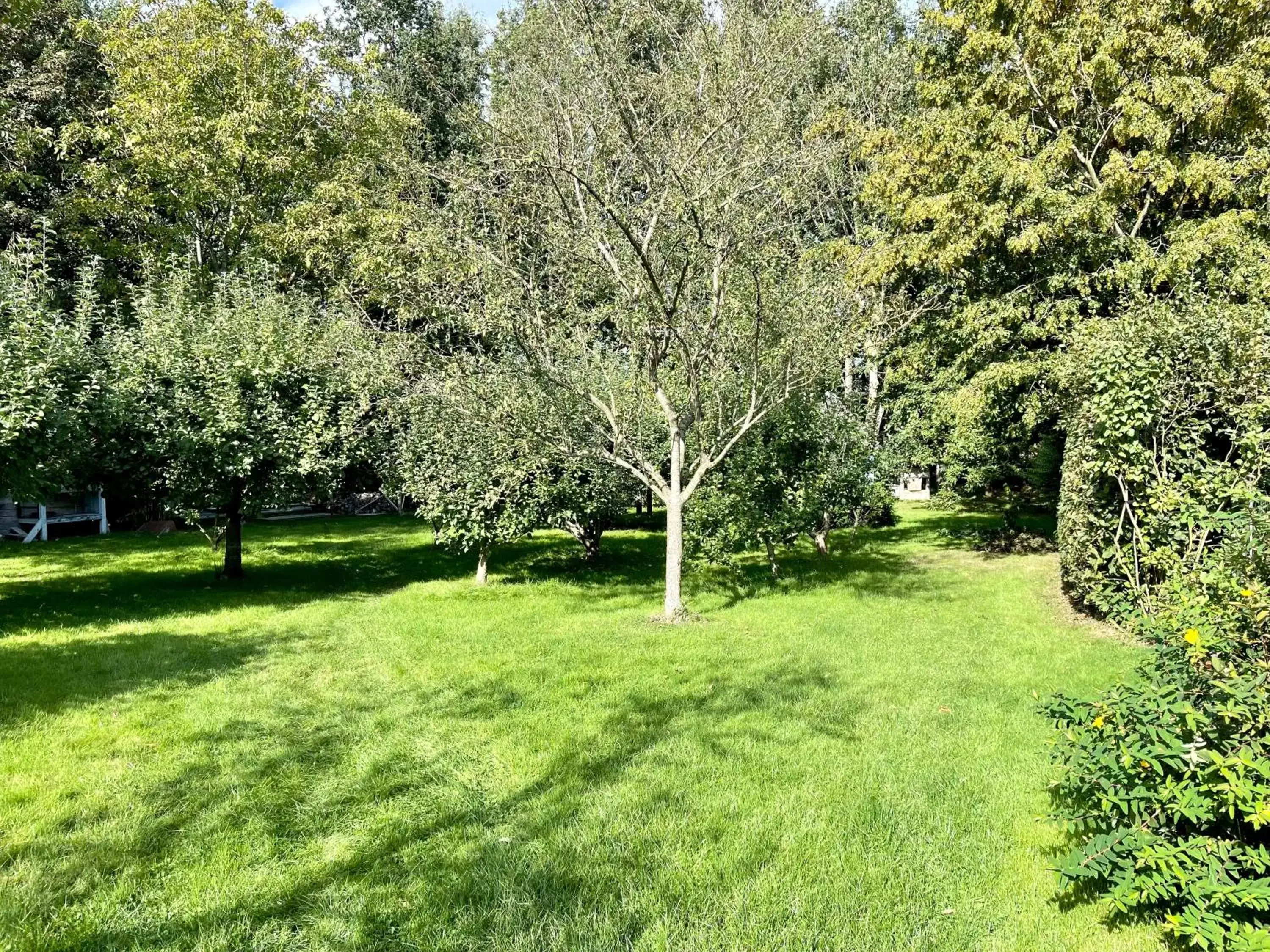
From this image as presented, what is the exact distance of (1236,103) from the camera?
9.99m

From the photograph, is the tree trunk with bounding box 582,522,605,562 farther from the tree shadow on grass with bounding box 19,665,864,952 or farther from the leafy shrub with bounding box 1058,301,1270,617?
the tree shadow on grass with bounding box 19,665,864,952

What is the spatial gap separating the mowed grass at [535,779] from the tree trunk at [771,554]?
181 cm

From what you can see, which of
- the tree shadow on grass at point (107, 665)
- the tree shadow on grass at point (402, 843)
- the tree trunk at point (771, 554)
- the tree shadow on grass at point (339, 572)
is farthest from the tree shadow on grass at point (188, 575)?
the tree shadow on grass at point (402, 843)

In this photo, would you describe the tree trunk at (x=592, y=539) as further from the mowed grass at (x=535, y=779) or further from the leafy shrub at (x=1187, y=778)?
the leafy shrub at (x=1187, y=778)

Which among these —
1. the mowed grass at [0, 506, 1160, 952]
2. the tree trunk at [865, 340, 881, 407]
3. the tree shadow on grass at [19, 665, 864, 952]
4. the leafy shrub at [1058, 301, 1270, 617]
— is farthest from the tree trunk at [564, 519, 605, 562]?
the leafy shrub at [1058, 301, 1270, 617]

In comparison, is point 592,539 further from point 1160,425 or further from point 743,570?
point 1160,425

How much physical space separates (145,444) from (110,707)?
4932 millimetres

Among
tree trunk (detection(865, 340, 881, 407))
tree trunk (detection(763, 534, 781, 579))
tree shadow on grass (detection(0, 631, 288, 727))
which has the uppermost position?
tree trunk (detection(865, 340, 881, 407))

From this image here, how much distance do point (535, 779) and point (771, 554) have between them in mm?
7082

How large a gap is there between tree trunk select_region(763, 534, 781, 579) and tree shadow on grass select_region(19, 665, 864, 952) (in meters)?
5.48

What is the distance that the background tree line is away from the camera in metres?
6.95

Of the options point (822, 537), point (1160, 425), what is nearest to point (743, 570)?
point (822, 537)

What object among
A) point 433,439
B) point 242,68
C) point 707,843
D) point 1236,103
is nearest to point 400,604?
point 433,439

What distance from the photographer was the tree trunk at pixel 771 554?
10.4 m
